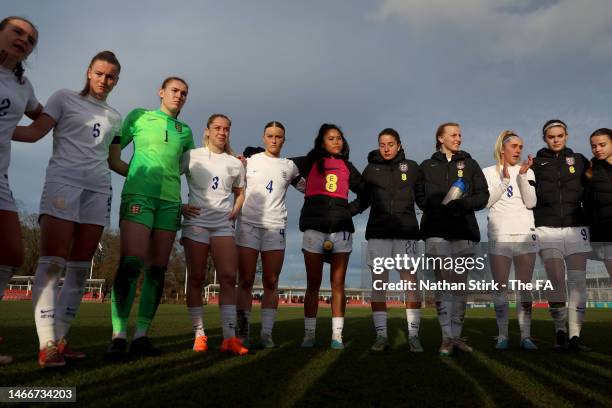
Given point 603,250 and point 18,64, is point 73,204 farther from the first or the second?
point 603,250

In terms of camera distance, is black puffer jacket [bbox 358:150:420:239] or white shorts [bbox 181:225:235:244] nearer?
Result: white shorts [bbox 181:225:235:244]

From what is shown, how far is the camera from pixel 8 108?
3377 mm

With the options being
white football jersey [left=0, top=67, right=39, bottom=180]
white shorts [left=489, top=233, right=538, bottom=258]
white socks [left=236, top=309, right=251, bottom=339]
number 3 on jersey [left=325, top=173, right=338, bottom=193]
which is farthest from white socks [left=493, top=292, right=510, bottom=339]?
white football jersey [left=0, top=67, right=39, bottom=180]

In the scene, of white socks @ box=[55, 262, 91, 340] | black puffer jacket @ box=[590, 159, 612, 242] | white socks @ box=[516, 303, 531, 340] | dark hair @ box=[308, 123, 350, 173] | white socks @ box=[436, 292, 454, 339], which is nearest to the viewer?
white socks @ box=[55, 262, 91, 340]

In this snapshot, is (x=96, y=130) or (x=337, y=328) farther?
(x=337, y=328)

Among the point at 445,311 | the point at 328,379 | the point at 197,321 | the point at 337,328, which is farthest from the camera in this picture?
the point at 337,328

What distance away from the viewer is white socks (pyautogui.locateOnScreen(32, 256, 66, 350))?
11.8 feet

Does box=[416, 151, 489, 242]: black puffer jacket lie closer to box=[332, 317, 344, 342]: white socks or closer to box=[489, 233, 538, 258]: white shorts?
box=[489, 233, 538, 258]: white shorts

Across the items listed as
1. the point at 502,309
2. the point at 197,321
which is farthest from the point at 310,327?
the point at 502,309

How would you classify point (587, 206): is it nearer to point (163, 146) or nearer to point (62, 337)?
point (163, 146)

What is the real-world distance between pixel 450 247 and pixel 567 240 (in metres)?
1.61

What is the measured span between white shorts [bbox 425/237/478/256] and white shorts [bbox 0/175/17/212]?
4268mm

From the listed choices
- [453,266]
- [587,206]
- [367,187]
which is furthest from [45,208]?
[587,206]

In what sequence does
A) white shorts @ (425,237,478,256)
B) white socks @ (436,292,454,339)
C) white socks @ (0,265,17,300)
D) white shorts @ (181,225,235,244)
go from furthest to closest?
white shorts @ (425,237,478,256), white socks @ (436,292,454,339), white shorts @ (181,225,235,244), white socks @ (0,265,17,300)
